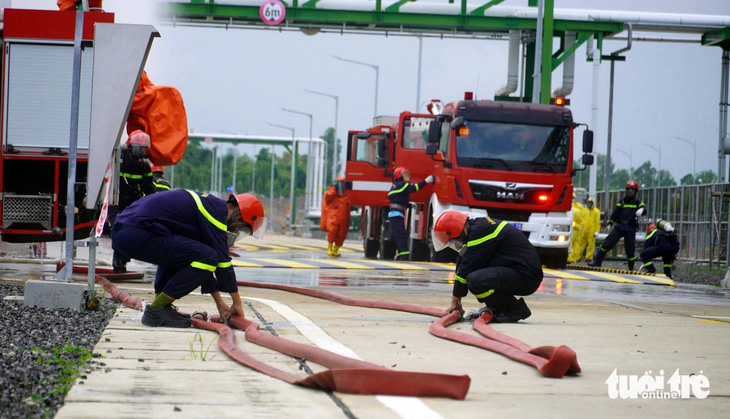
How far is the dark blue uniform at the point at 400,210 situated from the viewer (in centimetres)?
1986

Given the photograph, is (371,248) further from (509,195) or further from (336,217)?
(509,195)

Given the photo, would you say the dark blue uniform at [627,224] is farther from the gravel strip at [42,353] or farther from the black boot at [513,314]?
the gravel strip at [42,353]

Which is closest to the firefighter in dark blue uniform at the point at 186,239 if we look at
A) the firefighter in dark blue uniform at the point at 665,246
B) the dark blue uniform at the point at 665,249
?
the firefighter in dark blue uniform at the point at 665,246

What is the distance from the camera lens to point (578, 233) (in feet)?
82.3

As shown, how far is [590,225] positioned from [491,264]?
17.2m

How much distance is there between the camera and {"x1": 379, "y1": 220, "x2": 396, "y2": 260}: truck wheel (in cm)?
2266

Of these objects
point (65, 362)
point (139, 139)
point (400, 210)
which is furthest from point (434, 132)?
point (65, 362)

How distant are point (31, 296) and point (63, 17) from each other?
14.1 feet

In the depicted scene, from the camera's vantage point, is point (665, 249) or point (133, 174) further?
point (665, 249)

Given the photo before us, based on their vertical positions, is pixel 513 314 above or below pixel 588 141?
below

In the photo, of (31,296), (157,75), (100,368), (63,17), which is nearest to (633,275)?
(157,75)

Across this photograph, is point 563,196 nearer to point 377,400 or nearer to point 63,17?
point 63,17

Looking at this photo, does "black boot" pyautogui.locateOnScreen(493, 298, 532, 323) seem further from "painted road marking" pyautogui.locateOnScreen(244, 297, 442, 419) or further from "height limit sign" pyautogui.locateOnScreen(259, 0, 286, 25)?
"height limit sign" pyautogui.locateOnScreen(259, 0, 286, 25)

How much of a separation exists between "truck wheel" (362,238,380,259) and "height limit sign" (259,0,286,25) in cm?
728
